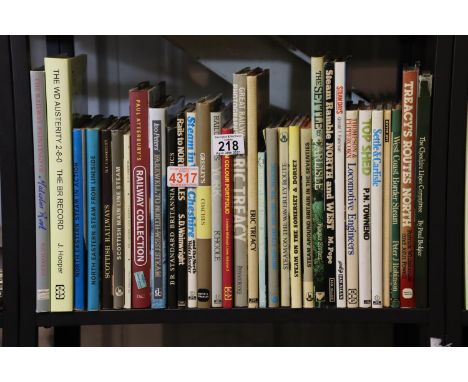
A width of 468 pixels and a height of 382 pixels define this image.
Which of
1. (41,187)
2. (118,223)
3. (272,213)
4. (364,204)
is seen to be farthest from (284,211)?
(41,187)

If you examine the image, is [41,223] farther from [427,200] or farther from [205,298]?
[427,200]

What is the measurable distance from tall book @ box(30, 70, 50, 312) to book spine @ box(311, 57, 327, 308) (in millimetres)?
399

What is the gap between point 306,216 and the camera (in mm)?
1261

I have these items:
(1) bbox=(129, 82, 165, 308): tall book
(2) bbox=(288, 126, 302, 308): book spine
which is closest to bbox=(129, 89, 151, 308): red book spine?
(1) bbox=(129, 82, 165, 308): tall book

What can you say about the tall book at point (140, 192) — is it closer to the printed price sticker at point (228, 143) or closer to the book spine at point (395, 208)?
the printed price sticker at point (228, 143)

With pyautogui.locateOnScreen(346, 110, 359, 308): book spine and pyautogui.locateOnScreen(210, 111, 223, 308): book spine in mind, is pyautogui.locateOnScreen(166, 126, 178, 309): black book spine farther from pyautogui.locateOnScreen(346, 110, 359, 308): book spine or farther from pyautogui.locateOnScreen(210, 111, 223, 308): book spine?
pyautogui.locateOnScreen(346, 110, 359, 308): book spine

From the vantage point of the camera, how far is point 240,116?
123 centimetres

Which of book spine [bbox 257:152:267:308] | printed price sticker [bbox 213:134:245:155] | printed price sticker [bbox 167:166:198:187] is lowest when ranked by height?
book spine [bbox 257:152:267:308]

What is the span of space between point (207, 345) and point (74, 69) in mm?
649

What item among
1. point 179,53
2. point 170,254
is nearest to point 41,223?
point 170,254

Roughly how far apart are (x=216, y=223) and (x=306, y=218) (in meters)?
0.14

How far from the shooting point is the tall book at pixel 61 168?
1218 mm

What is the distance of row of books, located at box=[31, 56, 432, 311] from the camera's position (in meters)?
1.23

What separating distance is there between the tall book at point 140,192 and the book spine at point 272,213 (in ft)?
0.60
